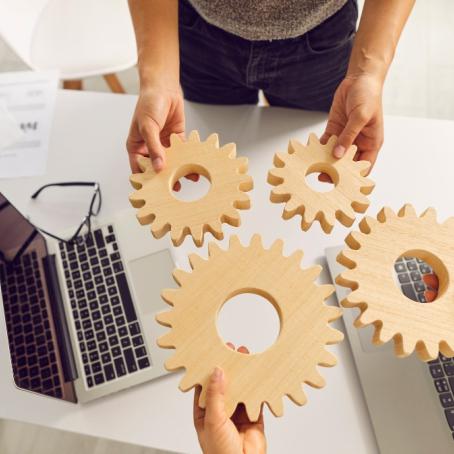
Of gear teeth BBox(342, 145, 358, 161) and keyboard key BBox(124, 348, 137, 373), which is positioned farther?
keyboard key BBox(124, 348, 137, 373)

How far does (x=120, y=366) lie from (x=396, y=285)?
493 mm

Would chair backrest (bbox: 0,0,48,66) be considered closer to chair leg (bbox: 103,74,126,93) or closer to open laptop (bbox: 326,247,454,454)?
chair leg (bbox: 103,74,126,93)

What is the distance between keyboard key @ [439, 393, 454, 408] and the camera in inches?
28.1

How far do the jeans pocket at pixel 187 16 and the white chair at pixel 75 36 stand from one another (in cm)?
53

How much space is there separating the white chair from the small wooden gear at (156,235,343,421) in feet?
3.22

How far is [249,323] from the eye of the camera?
0.81 meters

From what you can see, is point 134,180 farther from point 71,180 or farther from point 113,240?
point 71,180

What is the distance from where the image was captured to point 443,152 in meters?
0.93

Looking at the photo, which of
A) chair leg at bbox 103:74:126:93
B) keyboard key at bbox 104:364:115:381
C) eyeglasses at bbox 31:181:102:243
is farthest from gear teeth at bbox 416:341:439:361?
chair leg at bbox 103:74:126:93

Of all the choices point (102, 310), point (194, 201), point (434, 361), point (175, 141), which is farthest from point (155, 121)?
point (434, 361)

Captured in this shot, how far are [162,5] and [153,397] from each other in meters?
0.67

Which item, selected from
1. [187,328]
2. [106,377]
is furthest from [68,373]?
[187,328]

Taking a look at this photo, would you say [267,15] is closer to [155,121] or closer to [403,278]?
[155,121]

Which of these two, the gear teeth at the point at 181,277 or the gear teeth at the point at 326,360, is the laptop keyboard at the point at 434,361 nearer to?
the gear teeth at the point at 326,360
